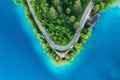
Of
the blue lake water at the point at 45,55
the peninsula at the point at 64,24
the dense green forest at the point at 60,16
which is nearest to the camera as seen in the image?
the dense green forest at the point at 60,16

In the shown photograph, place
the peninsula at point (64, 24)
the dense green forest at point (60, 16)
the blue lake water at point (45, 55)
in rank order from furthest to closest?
the blue lake water at point (45, 55), the peninsula at point (64, 24), the dense green forest at point (60, 16)

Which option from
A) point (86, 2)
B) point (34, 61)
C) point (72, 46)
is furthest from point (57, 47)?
point (86, 2)

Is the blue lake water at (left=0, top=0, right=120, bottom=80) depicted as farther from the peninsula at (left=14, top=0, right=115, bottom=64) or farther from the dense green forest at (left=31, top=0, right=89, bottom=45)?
the dense green forest at (left=31, top=0, right=89, bottom=45)

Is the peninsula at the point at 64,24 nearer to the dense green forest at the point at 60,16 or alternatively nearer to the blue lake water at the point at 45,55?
the dense green forest at the point at 60,16

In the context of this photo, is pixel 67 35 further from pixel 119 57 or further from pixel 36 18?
pixel 119 57

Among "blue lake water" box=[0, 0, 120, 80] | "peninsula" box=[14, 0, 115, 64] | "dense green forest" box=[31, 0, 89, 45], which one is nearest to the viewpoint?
"dense green forest" box=[31, 0, 89, 45]

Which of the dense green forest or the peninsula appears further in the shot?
the peninsula

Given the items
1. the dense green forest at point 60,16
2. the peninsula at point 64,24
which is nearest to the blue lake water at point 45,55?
the peninsula at point 64,24

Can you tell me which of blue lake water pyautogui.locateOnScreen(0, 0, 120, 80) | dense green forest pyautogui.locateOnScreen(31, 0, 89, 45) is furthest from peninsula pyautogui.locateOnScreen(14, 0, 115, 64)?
blue lake water pyautogui.locateOnScreen(0, 0, 120, 80)
